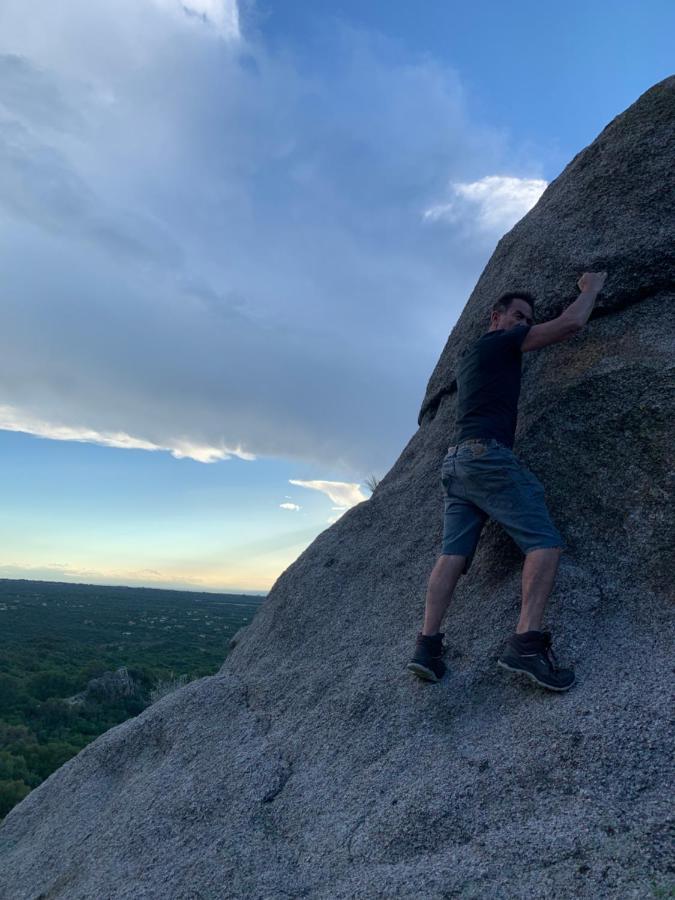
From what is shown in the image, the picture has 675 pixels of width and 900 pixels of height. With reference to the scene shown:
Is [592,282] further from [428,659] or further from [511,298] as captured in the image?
[428,659]

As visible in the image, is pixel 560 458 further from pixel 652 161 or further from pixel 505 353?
pixel 652 161

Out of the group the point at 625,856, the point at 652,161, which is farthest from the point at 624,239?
the point at 625,856

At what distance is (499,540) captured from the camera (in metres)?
5.38

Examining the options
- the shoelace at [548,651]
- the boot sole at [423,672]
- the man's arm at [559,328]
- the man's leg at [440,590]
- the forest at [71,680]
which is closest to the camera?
the shoelace at [548,651]

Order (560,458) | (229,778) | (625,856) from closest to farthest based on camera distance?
1. (625,856)
2. (229,778)
3. (560,458)

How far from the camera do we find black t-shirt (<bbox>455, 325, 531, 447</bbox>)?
4.93 m

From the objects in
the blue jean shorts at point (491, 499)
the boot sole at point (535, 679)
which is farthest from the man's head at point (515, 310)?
the boot sole at point (535, 679)

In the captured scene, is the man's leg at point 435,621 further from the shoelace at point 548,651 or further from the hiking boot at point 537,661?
the shoelace at point 548,651

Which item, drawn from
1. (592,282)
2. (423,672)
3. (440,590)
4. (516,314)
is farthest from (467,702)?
(592,282)

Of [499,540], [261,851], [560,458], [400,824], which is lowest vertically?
[261,851]

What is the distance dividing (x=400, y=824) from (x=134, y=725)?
358 cm

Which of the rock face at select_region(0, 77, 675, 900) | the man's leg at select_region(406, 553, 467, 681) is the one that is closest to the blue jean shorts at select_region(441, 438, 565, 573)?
the man's leg at select_region(406, 553, 467, 681)

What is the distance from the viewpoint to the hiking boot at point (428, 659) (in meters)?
4.56

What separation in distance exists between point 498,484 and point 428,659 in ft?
4.22
